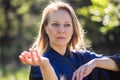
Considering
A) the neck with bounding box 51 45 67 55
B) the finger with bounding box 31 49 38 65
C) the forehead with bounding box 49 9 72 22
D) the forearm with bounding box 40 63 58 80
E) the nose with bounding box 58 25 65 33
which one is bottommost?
the forearm with bounding box 40 63 58 80

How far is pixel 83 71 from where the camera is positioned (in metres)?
4.52

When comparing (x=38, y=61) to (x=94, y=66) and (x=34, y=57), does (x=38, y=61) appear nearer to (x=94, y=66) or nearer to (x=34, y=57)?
(x=34, y=57)

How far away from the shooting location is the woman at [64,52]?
482cm

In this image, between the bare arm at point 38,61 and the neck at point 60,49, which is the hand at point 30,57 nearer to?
the bare arm at point 38,61

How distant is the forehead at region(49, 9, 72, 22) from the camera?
16.0 feet

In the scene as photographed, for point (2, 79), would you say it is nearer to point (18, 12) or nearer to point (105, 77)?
point (105, 77)

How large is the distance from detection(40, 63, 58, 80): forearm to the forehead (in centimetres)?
72

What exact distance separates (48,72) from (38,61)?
0.19 meters

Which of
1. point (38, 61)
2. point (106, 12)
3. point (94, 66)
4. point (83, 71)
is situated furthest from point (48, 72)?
point (106, 12)

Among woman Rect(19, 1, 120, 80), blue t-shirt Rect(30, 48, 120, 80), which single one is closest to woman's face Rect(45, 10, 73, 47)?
woman Rect(19, 1, 120, 80)

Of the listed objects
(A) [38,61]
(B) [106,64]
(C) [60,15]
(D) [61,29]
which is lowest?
(B) [106,64]

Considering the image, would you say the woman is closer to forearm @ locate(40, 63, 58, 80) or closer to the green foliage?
forearm @ locate(40, 63, 58, 80)

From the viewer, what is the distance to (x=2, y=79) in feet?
49.9

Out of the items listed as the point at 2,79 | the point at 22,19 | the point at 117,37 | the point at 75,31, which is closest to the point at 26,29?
the point at 22,19
